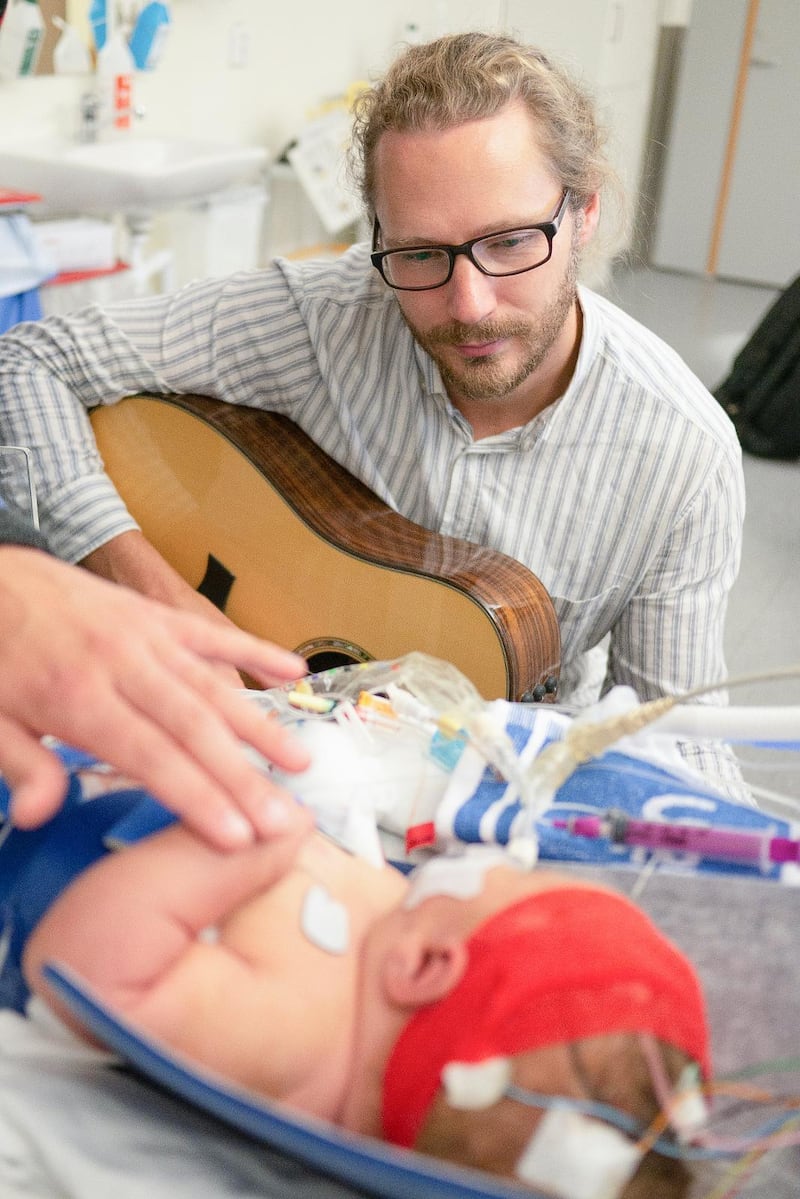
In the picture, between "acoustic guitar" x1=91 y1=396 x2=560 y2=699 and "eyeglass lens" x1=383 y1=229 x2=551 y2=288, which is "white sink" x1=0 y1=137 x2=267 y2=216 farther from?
"eyeglass lens" x1=383 y1=229 x2=551 y2=288

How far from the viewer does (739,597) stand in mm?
3119

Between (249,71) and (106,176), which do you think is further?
(249,71)

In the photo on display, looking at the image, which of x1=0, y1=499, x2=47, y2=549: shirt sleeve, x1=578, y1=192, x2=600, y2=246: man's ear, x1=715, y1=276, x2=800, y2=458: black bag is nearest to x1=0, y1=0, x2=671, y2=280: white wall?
x1=715, y1=276, x2=800, y2=458: black bag

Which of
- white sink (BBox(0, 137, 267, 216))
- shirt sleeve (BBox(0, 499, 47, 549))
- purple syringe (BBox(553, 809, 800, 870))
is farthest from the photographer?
white sink (BBox(0, 137, 267, 216))

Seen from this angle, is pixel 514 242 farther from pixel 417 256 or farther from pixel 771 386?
pixel 771 386

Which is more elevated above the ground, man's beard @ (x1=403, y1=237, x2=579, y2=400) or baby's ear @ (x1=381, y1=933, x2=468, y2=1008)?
man's beard @ (x1=403, y1=237, x2=579, y2=400)

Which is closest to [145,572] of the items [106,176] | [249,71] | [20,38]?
[106,176]

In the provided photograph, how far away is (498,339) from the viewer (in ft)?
4.68

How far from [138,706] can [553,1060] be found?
293 mm

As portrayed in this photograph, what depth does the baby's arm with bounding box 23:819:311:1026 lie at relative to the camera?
2.05ft

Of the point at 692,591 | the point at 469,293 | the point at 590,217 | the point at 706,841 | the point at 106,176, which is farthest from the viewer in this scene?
the point at 106,176

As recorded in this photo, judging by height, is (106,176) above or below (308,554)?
above

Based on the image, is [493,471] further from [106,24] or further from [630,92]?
[630,92]

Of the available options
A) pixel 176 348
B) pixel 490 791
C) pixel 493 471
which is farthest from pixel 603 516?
pixel 490 791
